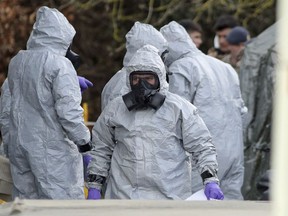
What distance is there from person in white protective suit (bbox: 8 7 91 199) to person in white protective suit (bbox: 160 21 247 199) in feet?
4.48

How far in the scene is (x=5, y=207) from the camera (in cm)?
445

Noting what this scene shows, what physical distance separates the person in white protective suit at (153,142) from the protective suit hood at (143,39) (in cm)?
192

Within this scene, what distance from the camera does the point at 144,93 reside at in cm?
745

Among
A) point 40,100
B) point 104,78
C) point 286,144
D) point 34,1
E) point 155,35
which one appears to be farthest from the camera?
point 104,78

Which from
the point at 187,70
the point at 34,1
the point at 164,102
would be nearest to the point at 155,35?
the point at 187,70

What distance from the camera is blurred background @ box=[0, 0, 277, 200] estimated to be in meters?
12.5

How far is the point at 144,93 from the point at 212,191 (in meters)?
0.73

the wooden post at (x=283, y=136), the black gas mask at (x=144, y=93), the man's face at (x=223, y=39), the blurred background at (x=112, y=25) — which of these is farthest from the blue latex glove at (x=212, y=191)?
the blurred background at (x=112, y=25)

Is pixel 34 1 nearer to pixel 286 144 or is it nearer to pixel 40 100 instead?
pixel 40 100

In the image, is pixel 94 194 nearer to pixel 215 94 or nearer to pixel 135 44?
pixel 135 44

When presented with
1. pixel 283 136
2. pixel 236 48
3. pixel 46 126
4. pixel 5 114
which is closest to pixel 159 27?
pixel 236 48

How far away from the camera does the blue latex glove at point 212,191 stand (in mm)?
7387

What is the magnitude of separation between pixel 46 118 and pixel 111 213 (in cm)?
420

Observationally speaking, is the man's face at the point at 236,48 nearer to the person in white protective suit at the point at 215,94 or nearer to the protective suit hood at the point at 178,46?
the person in white protective suit at the point at 215,94
